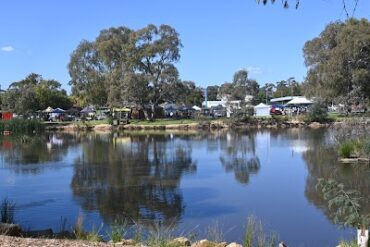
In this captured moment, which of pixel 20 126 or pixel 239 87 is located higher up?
pixel 239 87

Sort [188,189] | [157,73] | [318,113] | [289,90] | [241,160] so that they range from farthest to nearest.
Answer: [289,90], [157,73], [318,113], [241,160], [188,189]

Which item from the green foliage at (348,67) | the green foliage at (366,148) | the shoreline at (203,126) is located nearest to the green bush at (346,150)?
the green foliage at (366,148)

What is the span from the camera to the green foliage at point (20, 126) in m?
65.4

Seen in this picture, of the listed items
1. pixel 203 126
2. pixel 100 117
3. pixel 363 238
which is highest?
pixel 100 117

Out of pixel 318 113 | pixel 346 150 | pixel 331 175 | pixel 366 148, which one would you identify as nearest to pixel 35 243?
pixel 331 175

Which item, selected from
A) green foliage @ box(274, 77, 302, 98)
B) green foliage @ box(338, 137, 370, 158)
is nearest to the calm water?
green foliage @ box(338, 137, 370, 158)

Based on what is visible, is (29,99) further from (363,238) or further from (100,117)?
(363,238)

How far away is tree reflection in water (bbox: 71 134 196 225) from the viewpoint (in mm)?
16778

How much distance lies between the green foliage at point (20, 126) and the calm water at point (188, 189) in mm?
29368

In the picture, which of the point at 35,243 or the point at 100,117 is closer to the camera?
the point at 35,243

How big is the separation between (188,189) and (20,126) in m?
48.2

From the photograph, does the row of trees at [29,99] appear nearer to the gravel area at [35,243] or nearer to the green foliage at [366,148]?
the green foliage at [366,148]

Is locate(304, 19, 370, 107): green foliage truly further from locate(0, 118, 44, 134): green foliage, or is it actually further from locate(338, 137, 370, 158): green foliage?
locate(0, 118, 44, 134): green foliage

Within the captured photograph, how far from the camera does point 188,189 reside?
70.0 ft
